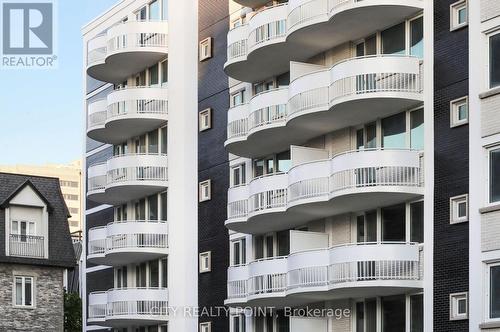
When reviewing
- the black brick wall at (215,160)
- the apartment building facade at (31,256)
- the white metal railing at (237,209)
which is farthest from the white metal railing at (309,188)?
the apartment building facade at (31,256)

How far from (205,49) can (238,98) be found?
141 inches

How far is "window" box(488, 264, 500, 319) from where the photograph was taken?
3148 cm

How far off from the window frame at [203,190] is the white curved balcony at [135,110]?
349cm

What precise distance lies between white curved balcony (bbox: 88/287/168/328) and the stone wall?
3.36m

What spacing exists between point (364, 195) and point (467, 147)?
11.9ft

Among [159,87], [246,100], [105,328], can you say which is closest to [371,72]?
[246,100]

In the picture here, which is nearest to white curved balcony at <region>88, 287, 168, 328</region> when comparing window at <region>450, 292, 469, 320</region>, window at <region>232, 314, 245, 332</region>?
window at <region>232, 314, 245, 332</region>

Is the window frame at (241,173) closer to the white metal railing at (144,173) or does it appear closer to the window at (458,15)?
the white metal railing at (144,173)

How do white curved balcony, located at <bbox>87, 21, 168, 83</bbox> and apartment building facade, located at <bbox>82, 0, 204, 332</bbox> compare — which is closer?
apartment building facade, located at <bbox>82, 0, 204, 332</bbox>

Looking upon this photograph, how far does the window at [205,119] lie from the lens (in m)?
47.0

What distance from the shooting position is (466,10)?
110ft

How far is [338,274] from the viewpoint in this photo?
35.6 metres

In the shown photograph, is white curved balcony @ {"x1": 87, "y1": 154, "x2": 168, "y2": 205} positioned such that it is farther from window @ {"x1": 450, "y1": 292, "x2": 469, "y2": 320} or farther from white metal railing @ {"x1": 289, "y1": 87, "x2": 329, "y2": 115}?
window @ {"x1": 450, "y1": 292, "x2": 469, "y2": 320}

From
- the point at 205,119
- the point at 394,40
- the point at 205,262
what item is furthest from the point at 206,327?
the point at 394,40
